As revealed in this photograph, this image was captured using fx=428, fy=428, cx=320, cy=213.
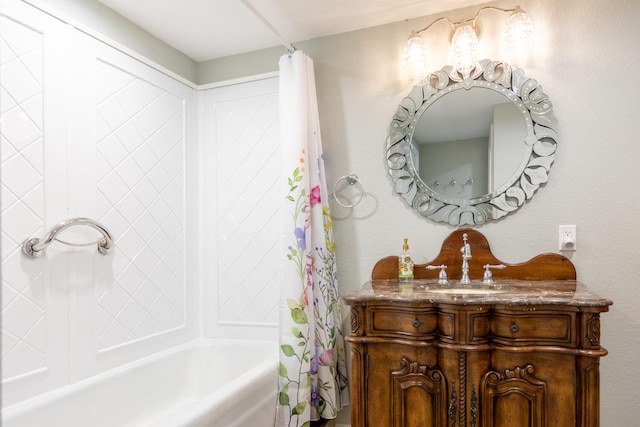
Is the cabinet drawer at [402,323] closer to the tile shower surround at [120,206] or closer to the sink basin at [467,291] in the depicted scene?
the sink basin at [467,291]

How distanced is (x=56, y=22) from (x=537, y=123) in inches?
91.9

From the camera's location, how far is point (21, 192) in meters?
1.79

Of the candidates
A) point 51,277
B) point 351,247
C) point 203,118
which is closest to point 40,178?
point 51,277

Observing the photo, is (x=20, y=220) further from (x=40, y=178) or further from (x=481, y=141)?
(x=481, y=141)

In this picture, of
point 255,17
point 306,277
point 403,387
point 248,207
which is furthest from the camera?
point 248,207

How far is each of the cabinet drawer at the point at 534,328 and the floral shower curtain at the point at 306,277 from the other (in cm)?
92

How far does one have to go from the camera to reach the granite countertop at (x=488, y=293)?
1.62 m

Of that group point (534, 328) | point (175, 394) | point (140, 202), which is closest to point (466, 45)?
point (534, 328)

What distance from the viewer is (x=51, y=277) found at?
1.88m

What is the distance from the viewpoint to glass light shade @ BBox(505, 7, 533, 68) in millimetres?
2088

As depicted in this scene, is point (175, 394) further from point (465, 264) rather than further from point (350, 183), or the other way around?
point (465, 264)

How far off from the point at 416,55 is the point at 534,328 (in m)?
1.47

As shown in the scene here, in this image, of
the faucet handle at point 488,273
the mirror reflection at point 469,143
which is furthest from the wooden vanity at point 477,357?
the mirror reflection at point 469,143

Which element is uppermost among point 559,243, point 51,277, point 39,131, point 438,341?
point 39,131
